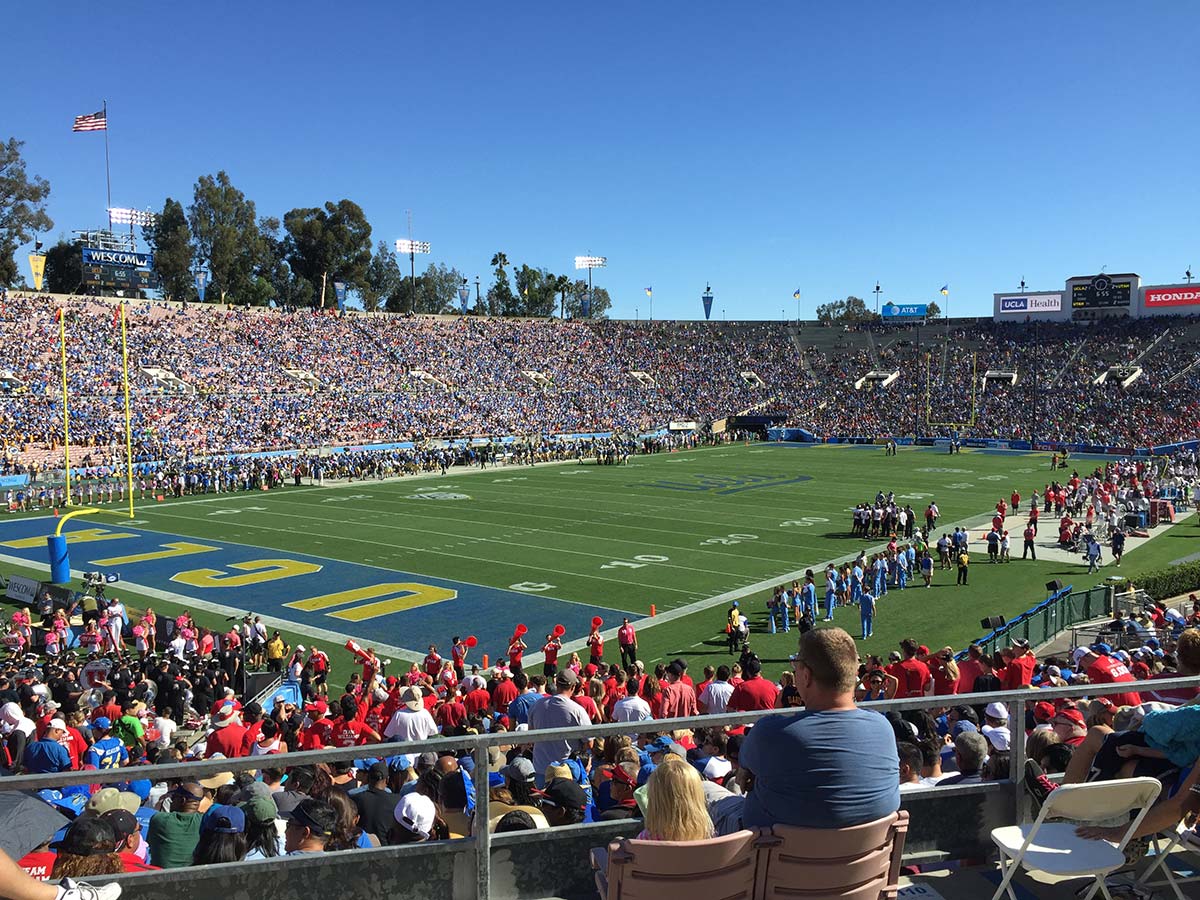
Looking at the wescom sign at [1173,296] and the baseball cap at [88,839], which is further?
the wescom sign at [1173,296]

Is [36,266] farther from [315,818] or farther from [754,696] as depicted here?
[315,818]

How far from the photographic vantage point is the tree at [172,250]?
84.8 metres

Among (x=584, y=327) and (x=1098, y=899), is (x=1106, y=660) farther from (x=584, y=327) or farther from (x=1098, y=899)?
(x=584, y=327)

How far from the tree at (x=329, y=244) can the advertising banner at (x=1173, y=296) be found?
7276 cm

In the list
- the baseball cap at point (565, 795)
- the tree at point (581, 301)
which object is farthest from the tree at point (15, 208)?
the baseball cap at point (565, 795)

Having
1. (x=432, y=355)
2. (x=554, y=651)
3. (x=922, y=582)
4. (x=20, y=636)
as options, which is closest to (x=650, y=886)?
(x=554, y=651)

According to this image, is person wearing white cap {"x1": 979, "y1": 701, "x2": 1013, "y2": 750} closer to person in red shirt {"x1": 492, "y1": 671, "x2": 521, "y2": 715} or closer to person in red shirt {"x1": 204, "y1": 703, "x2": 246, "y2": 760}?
person in red shirt {"x1": 492, "y1": 671, "x2": 521, "y2": 715}

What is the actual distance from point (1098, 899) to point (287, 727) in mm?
8054

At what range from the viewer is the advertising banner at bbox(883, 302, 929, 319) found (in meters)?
92.4

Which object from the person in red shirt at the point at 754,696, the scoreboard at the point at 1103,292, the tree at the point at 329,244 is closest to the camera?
the person in red shirt at the point at 754,696

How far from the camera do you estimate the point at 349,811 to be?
4.63 m

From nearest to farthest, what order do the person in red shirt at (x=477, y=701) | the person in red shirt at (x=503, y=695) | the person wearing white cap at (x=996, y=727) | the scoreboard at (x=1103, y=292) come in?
the person wearing white cap at (x=996, y=727), the person in red shirt at (x=477, y=701), the person in red shirt at (x=503, y=695), the scoreboard at (x=1103, y=292)

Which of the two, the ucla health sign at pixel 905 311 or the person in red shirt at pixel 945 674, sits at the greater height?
the ucla health sign at pixel 905 311

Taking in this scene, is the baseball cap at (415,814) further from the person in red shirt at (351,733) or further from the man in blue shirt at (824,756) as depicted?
the person in red shirt at (351,733)
